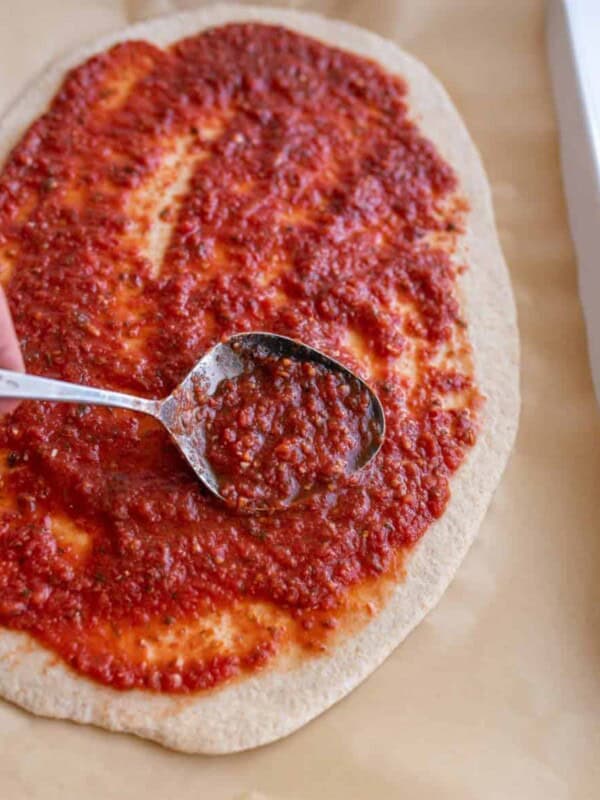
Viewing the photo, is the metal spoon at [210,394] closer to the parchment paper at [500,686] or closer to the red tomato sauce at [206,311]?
the red tomato sauce at [206,311]

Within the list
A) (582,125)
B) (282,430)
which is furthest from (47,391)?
(582,125)

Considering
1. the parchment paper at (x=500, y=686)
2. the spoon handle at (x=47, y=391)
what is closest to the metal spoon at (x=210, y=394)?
the spoon handle at (x=47, y=391)

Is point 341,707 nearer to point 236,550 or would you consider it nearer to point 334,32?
point 236,550

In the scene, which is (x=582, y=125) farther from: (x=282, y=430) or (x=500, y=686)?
(x=500, y=686)

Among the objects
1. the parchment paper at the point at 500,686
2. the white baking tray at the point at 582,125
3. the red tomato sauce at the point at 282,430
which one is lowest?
the parchment paper at the point at 500,686

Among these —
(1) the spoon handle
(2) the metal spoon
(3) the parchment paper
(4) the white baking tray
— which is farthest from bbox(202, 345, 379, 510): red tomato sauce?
(4) the white baking tray

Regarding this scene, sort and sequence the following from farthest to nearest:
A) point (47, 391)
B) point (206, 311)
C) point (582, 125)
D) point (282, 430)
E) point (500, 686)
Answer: point (582, 125) → point (206, 311) → point (282, 430) → point (500, 686) → point (47, 391)
